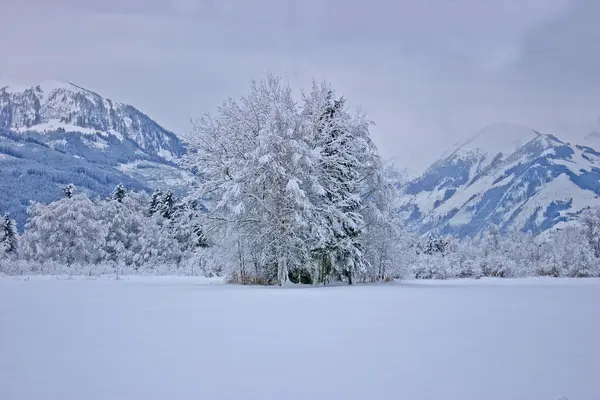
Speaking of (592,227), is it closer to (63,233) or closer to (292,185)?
(292,185)

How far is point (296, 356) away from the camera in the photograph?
5969 millimetres

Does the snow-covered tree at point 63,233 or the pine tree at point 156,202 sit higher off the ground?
the pine tree at point 156,202

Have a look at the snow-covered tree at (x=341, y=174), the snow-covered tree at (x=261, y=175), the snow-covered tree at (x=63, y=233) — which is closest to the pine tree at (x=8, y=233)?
the snow-covered tree at (x=63, y=233)

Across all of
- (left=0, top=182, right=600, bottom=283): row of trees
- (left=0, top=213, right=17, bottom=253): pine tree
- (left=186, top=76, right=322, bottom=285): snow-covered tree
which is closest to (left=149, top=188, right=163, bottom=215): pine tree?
(left=0, top=182, right=600, bottom=283): row of trees

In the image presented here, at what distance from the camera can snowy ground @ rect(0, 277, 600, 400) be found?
452 cm

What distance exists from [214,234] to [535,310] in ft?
57.9

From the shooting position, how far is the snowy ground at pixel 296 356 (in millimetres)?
4520

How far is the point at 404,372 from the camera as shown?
203 inches

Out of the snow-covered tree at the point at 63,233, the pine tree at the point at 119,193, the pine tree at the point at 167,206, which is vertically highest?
the pine tree at the point at 119,193

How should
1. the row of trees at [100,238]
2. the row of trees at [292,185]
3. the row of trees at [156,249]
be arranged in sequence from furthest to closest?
the row of trees at [100,238], the row of trees at [156,249], the row of trees at [292,185]

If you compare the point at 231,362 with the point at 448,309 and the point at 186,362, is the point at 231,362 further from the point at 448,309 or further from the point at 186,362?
the point at 448,309

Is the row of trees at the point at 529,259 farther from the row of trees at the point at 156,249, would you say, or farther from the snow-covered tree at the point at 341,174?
→ the snow-covered tree at the point at 341,174

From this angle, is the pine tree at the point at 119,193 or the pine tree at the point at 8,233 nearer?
the pine tree at the point at 119,193

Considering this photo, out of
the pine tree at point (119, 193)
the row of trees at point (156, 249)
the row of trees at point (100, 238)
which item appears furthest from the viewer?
the pine tree at point (119, 193)
